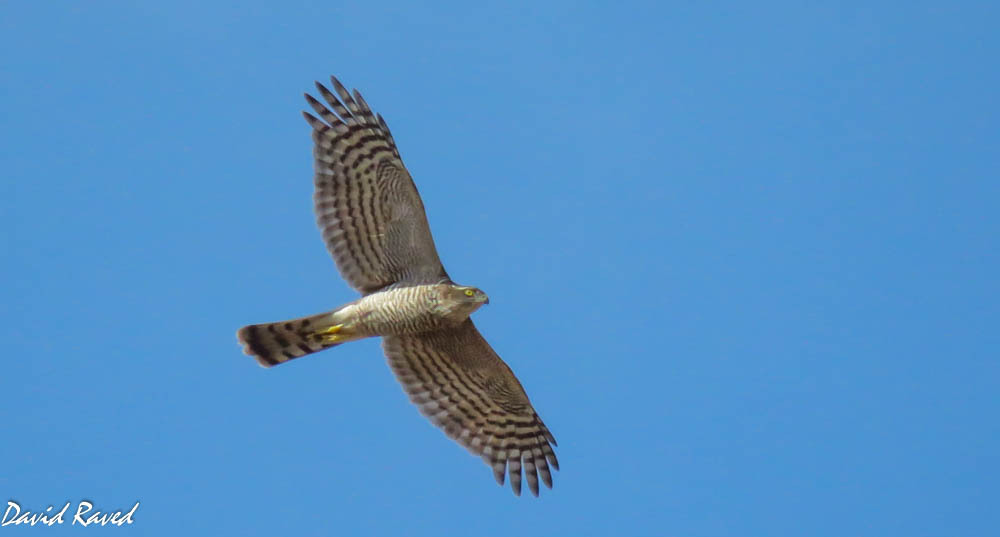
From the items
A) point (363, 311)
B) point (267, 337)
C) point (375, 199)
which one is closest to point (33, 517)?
point (267, 337)

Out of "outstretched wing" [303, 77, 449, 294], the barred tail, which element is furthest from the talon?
"outstretched wing" [303, 77, 449, 294]

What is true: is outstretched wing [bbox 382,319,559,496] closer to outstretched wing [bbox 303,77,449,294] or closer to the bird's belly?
the bird's belly

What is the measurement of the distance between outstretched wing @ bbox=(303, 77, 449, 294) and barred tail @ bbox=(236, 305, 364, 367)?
0.45 m

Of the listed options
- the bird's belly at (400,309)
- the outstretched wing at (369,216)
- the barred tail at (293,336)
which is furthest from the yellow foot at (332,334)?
the outstretched wing at (369,216)

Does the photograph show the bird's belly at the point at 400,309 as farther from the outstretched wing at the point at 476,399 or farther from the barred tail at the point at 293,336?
the outstretched wing at the point at 476,399

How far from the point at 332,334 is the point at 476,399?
6.05 feet

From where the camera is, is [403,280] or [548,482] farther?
[548,482]

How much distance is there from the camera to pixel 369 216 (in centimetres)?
1194

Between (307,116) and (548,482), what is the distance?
4.66 m

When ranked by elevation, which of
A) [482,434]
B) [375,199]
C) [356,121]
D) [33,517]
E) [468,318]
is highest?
[356,121]

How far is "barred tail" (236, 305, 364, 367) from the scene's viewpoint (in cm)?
1183

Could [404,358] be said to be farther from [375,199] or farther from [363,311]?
[375,199]

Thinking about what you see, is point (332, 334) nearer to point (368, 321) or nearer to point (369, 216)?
point (368, 321)

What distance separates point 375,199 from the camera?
11945mm
